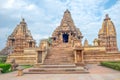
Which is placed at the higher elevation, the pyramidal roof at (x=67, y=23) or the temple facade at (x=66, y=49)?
the pyramidal roof at (x=67, y=23)

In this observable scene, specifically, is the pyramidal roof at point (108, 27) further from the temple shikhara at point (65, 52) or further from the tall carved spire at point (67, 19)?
the tall carved spire at point (67, 19)

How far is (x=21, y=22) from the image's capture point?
42.3 metres

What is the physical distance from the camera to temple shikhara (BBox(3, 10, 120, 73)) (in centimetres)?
1688

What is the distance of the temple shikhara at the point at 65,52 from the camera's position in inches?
664

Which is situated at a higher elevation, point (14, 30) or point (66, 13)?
point (66, 13)

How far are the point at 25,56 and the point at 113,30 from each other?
18927 mm

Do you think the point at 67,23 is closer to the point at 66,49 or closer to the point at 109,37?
the point at 109,37

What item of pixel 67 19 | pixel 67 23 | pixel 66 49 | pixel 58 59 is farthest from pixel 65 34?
pixel 58 59

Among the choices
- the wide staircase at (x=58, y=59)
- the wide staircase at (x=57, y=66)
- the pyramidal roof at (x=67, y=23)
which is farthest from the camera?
the pyramidal roof at (x=67, y=23)

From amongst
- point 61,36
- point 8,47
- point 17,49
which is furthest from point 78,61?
point 8,47

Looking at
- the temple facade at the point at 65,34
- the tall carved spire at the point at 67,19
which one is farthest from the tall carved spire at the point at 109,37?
the tall carved spire at the point at 67,19

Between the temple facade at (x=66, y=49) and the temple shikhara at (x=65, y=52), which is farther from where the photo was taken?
the temple facade at (x=66, y=49)

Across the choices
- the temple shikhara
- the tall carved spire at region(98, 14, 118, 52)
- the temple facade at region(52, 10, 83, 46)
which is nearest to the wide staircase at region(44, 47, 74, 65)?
the temple shikhara

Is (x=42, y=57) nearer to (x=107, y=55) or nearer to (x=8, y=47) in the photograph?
(x=107, y=55)
